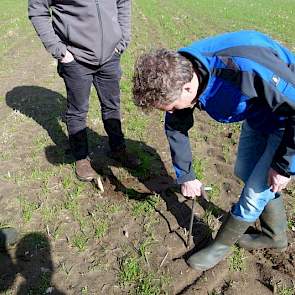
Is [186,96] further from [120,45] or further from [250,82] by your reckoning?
[120,45]

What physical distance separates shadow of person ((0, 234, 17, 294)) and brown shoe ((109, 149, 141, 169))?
1.86m

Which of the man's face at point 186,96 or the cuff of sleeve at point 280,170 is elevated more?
the man's face at point 186,96

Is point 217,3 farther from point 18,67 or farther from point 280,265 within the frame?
point 280,265

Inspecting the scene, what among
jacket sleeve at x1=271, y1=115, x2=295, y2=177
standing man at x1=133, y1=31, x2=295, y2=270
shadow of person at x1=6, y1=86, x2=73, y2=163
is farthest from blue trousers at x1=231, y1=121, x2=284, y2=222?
shadow of person at x1=6, y1=86, x2=73, y2=163

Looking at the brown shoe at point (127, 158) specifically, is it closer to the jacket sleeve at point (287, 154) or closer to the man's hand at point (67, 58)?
the man's hand at point (67, 58)

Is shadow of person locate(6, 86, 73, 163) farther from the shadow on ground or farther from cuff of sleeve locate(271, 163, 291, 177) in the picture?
cuff of sleeve locate(271, 163, 291, 177)

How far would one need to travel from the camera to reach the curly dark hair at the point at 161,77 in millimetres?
2645

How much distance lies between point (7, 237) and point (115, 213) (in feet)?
3.76

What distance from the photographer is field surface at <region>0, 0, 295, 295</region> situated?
3662 millimetres

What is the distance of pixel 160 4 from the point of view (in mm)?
24438

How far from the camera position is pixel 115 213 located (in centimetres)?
452

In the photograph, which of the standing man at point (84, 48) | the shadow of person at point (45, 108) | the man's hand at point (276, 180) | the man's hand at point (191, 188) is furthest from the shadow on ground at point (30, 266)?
the man's hand at point (276, 180)

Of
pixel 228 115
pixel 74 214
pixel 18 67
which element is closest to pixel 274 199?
pixel 228 115

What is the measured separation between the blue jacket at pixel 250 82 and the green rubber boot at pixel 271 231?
966 millimetres
